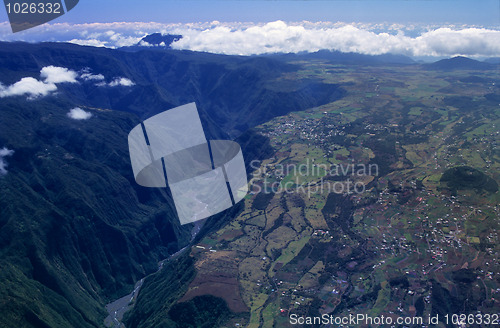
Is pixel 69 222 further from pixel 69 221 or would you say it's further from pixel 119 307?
pixel 119 307

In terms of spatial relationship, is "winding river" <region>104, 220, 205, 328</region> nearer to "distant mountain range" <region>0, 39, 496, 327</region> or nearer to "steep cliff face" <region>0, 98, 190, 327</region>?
"distant mountain range" <region>0, 39, 496, 327</region>

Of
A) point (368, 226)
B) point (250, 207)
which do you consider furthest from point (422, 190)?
point (250, 207)

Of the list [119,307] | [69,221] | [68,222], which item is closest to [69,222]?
[69,221]

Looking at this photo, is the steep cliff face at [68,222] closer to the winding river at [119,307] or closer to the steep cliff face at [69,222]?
the steep cliff face at [69,222]

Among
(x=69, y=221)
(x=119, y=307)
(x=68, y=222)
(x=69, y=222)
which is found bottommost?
(x=119, y=307)

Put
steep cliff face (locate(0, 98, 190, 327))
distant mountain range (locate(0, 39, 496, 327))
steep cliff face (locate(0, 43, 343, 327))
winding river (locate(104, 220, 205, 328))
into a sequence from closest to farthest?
steep cliff face (locate(0, 43, 343, 327)), distant mountain range (locate(0, 39, 496, 327)), steep cliff face (locate(0, 98, 190, 327)), winding river (locate(104, 220, 205, 328))

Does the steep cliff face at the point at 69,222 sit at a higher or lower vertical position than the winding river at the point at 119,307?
higher

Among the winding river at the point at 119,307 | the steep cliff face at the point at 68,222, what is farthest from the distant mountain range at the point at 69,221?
the winding river at the point at 119,307

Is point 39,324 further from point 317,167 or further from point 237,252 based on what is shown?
point 317,167

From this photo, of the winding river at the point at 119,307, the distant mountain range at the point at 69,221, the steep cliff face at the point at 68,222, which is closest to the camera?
the steep cliff face at the point at 68,222

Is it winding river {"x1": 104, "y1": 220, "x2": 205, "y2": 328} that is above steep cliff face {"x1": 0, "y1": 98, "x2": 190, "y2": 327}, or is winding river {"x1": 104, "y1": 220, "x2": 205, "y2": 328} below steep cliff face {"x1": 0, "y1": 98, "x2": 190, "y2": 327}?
below

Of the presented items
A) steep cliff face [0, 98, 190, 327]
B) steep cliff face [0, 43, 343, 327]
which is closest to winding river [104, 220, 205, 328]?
steep cliff face [0, 43, 343, 327]
